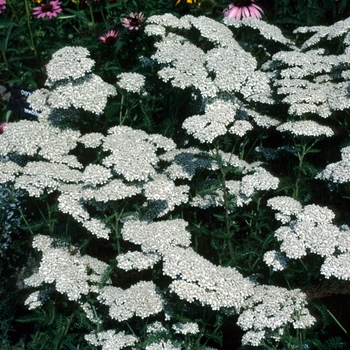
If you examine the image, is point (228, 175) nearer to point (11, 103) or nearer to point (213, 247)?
point (213, 247)

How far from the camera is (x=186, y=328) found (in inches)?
127

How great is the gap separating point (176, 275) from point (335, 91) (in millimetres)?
1787

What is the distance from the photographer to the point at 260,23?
15.6 feet

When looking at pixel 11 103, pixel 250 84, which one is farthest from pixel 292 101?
pixel 11 103

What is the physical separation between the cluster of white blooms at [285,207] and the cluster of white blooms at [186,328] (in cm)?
84

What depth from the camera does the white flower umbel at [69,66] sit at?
13.3 feet

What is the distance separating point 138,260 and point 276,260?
0.80m

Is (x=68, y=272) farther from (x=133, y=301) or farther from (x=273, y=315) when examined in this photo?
(x=273, y=315)

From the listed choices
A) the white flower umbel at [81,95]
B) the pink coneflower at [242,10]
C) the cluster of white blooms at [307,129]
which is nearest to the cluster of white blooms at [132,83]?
the white flower umbel at [81,95]

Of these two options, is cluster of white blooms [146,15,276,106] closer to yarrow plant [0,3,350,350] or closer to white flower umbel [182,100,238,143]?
yarrow plant [0,3,350,350]

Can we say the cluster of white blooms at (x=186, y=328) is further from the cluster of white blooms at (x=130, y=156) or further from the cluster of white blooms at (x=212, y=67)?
the cluster of white blooms at (x=212, y=67)

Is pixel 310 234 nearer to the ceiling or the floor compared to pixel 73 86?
nearer to the floor

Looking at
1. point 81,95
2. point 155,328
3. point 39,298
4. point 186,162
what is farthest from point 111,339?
point 81,95

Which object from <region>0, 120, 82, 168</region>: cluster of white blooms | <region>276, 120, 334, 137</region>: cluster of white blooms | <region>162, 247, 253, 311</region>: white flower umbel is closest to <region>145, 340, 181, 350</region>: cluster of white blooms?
<region>162, 247, 253, 311</region>: white flower umbel
